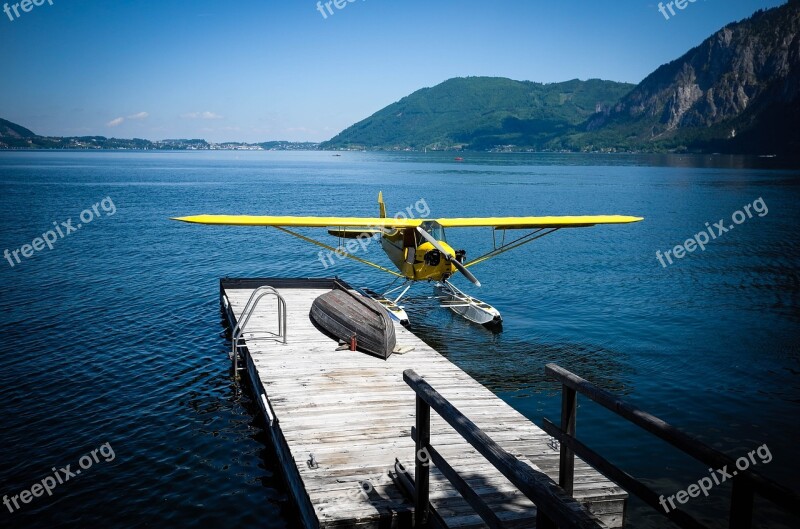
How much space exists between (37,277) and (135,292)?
507 centimetres

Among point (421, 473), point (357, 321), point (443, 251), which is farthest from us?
point (443, 251)

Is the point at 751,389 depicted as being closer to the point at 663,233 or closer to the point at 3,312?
the point at 3,312

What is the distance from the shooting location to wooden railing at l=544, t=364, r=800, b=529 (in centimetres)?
337

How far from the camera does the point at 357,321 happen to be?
12094 millimetres

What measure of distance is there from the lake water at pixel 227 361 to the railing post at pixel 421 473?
3188mm

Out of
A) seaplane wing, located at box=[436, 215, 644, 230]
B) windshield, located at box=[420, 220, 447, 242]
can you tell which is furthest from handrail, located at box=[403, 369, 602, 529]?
seaplane wing, located at box=[436, 215, 644, 230]

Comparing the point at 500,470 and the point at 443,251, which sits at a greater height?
the point at 500,470

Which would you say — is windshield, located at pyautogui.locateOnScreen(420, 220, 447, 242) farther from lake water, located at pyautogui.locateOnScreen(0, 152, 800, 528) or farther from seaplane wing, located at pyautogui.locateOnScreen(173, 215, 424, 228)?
lake water, located at pyautogui.locateOnScreen(0, 152, 800, 528)

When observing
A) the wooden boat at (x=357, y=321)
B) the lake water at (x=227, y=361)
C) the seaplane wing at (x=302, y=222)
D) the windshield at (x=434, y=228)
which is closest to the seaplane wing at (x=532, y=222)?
the windshield at (x=434, y=228)

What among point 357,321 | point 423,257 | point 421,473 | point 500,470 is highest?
point 500,470

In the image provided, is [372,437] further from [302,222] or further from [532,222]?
[532,222]

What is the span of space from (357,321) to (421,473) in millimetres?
6483

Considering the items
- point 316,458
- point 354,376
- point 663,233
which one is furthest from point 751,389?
point 663,233

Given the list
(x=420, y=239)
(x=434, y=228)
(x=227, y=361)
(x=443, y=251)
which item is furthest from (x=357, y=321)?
(x=434, y=228)
